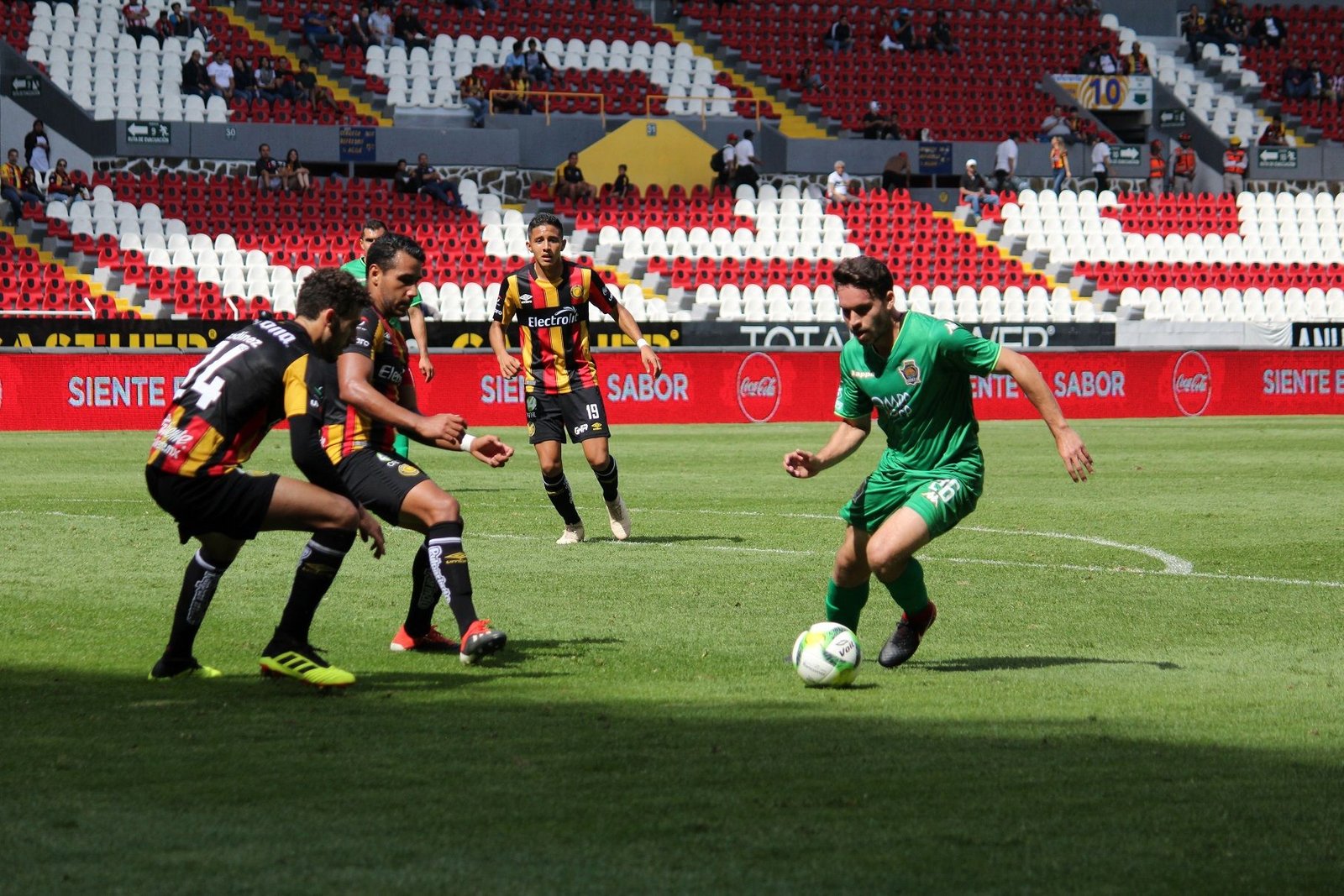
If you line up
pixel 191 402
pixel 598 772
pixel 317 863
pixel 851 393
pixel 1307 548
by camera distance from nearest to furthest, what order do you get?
1. pixel 317 863
2. pixel 598 772
3. pixel 191 402
4. pixel 851 393
5. pixel 1307 548

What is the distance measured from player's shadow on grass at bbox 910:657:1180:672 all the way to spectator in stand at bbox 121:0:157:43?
3282 centimetres

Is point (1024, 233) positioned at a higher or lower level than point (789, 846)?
higher

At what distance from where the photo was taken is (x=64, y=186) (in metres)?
33.0

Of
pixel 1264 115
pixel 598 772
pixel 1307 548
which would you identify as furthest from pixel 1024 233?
pixel 598 772

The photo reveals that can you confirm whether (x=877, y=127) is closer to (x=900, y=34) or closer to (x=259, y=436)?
(x=900, y=34)

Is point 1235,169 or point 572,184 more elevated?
point 1235,169

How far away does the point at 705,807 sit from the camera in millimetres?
5121

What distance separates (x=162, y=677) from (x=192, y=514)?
0.79 m

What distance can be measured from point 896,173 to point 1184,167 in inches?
320

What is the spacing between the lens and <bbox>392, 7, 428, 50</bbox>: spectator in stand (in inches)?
1555

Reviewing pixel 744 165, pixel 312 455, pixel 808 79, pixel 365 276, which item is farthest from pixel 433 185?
pixel 312 455

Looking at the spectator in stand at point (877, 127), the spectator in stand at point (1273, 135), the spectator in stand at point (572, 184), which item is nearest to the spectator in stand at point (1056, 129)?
the spectator in stand at point (877, 127)

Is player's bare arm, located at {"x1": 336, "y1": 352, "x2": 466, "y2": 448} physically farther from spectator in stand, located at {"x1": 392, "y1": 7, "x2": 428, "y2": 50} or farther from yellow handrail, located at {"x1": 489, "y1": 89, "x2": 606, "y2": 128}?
spectator in stand, located at {"x1": 392, "y1": 7, "x2": 428, "y2": 50}

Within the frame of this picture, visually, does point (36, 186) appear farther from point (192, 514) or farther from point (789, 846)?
point (789, 846)
